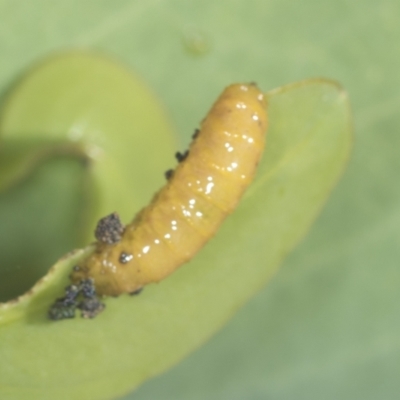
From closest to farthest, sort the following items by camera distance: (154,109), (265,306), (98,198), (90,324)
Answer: (90,324) → (98,198) → (154,109) → (265,306)

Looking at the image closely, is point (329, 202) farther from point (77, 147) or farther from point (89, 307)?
point (89, 307)

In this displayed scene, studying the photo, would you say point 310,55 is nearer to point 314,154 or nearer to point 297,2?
point 297,2

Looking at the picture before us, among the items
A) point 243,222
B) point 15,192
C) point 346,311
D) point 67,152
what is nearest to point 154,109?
point 67,152

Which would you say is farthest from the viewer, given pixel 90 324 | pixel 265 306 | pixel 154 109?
pixel 265 306

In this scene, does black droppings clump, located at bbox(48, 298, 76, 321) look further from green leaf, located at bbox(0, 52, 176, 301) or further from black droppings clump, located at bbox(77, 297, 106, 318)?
green leaf, located at bbox(0, 52, 176, 301)

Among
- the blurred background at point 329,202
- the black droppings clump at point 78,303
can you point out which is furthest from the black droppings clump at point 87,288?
the blurred background at point 329,202

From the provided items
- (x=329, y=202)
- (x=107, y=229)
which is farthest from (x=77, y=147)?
(x=329, y=202)
